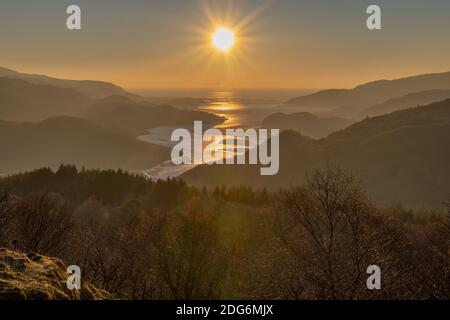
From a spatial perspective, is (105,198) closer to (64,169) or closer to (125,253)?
(64,169)

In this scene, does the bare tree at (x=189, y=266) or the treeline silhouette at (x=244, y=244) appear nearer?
the treeline silhouette at (x=244, y=244)

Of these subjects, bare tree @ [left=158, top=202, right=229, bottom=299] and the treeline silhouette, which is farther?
bare tree @ [left=158, top=202, right=229, bottom=299]

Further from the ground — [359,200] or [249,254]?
[359,200]

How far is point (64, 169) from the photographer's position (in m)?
166

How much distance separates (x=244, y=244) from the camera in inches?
3157

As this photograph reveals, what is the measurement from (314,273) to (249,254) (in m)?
40.8

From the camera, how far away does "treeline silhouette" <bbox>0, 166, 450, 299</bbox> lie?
3325 centimetres

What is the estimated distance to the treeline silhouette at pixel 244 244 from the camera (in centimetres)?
3325

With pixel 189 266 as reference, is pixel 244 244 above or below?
below

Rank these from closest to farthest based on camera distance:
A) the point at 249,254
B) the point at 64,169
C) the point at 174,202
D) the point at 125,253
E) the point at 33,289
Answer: the point at 33,289 < the point at 125,253 < the point at 249,254 < the point at 174,202 < the point at 64,169

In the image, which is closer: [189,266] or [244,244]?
[189,266]

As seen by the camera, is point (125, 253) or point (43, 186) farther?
point (43, 186)
